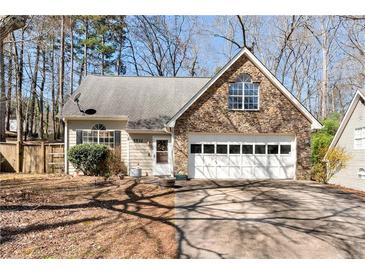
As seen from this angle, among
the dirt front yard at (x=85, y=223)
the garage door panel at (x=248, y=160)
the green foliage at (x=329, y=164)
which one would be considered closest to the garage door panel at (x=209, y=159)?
the garage door panel at (x=248, y=160)

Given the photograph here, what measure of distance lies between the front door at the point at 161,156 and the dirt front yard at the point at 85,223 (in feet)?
13.1

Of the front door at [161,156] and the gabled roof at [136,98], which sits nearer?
the front door at [161,156]

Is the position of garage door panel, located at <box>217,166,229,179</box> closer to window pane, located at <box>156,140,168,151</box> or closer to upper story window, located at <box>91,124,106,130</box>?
window pane, located at <box>156,140,168,151</box>

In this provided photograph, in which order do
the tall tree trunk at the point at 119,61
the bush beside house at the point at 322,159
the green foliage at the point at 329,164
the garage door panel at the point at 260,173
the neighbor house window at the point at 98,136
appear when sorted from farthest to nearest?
the tall tree trunk at the point at 119,61
the neighbor house window at the point at 98,136
the garage door panel at the point at 260,173
the bush beside house at the point at 322,159
the green foliage at the point at 329,164

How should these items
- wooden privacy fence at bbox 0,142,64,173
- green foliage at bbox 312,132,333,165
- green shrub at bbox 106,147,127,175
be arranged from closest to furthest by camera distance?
1. green shrub at bbox 106,147,127,175
2. wooden privacy fence at bbox 0,142,64,173
3. green foliage at bbox 312,132,333,165

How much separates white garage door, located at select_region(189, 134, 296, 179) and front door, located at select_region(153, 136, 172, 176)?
1.46m

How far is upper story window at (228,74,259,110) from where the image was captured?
13070 millimetres

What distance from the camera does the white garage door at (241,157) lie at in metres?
13.1

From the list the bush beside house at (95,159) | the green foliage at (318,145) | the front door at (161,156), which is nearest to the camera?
the bush beside house at (95,159)

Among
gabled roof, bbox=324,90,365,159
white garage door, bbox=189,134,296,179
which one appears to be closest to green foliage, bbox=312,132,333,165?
gabled roof, bbox=324,90,365,159

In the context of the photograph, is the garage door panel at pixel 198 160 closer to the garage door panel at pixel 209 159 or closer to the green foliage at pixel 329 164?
the garage door panel at pixel 209 159

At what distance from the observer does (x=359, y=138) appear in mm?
12086

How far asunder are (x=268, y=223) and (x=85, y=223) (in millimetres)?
4248

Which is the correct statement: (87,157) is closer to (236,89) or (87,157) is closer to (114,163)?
(114,163)
